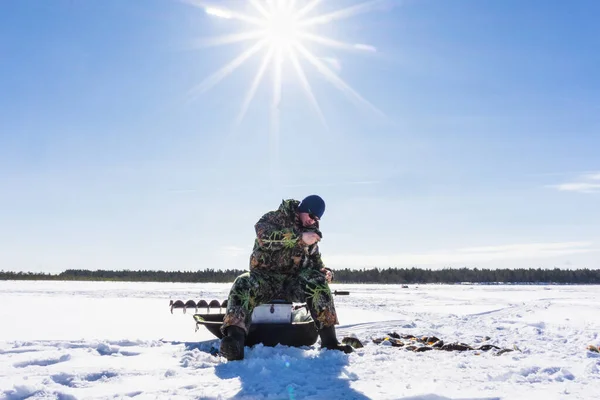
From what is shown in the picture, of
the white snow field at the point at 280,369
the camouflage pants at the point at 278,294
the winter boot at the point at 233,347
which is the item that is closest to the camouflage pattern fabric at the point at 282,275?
the camouflage pants at the point at 278,294

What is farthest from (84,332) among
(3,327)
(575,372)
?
(575,372)

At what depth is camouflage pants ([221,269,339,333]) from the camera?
4113mm

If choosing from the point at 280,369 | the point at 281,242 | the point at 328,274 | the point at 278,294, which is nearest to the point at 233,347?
the point at 280,369

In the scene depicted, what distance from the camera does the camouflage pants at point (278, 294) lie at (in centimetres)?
411

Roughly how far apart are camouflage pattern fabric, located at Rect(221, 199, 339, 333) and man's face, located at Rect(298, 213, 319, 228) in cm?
4

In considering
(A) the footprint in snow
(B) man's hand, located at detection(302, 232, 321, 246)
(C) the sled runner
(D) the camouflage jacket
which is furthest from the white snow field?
(B) man's hand, located at detection(302, 232, 321, 246)

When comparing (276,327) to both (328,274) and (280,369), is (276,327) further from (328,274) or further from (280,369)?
(280,369)

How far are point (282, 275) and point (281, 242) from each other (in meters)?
0.46

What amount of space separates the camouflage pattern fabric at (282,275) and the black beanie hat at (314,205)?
6.1 inches

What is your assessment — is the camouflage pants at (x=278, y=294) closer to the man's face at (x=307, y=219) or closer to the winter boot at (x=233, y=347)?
the winter boot at (x=233, y=347)

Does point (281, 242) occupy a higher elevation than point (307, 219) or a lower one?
lower

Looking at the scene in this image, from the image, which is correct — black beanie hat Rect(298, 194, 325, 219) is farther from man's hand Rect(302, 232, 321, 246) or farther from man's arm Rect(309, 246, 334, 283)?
man's arm Rect(309, 246, 334, 283)

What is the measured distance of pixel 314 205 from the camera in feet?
14.5

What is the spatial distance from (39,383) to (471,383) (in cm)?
273
